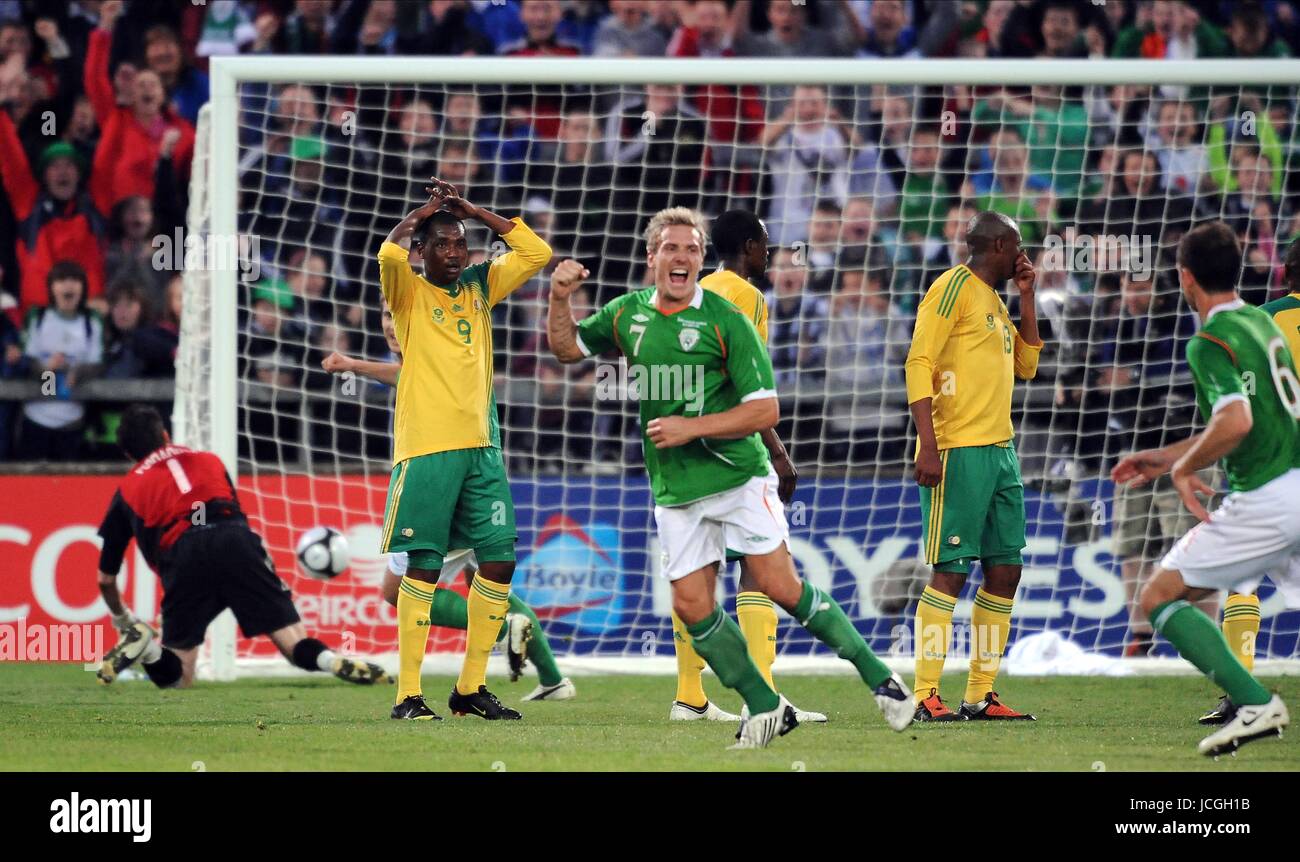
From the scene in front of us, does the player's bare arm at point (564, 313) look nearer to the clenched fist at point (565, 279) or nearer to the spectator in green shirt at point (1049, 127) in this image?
the clenched fist at point (565, 279)

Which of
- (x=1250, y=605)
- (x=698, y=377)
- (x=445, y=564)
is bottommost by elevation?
(x=445, y=564)

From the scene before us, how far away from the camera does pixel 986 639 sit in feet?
24.9

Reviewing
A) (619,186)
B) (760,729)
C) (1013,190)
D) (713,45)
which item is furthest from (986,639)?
(713,45)

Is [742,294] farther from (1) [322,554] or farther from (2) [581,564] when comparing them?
(2) [581,564]

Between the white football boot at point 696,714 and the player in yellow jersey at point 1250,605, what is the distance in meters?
2.06

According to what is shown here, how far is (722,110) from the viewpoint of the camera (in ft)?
42.7

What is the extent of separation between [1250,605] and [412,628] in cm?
381

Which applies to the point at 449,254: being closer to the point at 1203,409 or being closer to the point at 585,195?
the point at 1203,409

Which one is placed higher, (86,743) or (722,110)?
(722,110)

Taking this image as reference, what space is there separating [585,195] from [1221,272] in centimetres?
687

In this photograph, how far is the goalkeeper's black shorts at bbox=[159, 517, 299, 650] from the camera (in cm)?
921

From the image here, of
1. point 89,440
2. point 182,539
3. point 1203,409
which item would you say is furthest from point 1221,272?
point 89,440
